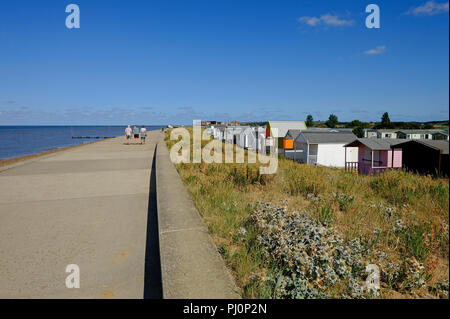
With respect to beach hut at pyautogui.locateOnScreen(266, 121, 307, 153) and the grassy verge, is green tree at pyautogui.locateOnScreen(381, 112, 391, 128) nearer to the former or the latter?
the grassy verge

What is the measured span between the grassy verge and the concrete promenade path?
42.2 inches

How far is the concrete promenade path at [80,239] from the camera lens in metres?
2.83

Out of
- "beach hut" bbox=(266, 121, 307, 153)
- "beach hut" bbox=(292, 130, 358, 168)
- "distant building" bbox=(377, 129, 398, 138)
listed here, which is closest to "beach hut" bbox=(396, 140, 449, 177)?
"distant building" bbox=(377, 129, 398, 138)

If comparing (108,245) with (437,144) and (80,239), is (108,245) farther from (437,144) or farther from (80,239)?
(437,144)

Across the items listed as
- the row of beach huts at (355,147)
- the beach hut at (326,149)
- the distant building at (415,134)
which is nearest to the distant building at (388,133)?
the row of beach huts at (355,147)

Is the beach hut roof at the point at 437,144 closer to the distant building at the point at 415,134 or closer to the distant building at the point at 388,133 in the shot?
the distant building at the point at 415,134

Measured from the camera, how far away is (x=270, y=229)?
3197mm

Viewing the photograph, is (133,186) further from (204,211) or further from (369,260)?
(369,260)

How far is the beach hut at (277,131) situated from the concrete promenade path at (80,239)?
91.5ft

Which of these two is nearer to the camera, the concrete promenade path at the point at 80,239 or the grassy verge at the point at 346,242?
the grassy verge at the point at 346,242

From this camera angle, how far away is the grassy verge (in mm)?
1929

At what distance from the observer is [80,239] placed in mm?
3977

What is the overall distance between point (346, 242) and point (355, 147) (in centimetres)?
1916
